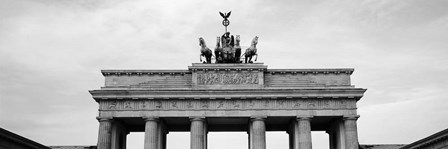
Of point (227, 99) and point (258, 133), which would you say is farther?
point (227, 99)

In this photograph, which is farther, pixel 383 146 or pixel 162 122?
pixel 383 146

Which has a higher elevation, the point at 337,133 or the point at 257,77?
the point at 257,77

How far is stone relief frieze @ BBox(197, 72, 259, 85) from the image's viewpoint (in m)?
44.0

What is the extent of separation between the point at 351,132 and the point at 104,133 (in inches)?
756

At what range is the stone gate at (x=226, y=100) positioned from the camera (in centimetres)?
4294

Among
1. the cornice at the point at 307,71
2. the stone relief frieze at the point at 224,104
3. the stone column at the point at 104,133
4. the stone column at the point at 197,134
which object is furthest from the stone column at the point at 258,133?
the stone column at the point at 104,133

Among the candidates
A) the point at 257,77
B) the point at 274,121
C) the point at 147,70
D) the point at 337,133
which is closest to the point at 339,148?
the point at 337,133

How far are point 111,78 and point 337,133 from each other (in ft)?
62.9

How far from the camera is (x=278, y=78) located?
44625 mm

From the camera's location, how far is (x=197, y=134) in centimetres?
4262

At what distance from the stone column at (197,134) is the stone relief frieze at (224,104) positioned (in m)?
1.04

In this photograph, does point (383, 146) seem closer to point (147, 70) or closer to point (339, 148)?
point (339, 148)

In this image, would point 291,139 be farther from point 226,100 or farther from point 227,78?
point 227,78

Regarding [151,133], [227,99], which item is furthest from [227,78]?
[151,133]
